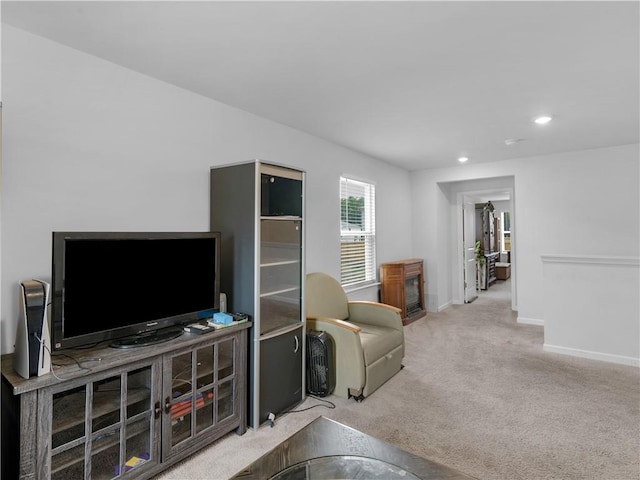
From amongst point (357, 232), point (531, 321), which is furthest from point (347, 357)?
point (531, 321)

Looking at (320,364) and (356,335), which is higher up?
(356,335)

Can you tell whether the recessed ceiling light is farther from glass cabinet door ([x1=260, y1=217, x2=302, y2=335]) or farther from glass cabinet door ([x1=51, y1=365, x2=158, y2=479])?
glass cabinet door ([x1=51, y1=365, x2=158, y2=479])

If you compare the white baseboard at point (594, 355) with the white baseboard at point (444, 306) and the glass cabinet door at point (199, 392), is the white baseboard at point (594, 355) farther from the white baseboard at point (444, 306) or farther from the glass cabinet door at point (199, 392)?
the glass cabinet door at point (199, 392)

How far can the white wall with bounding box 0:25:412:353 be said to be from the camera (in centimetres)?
185

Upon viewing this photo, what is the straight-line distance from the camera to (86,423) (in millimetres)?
1657

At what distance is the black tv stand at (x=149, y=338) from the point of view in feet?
6.22

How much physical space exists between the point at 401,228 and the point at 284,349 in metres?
3.73

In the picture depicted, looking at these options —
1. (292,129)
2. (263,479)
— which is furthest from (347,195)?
(263,479)

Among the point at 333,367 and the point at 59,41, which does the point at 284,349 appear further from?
the point at 59,41

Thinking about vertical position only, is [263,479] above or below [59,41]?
below

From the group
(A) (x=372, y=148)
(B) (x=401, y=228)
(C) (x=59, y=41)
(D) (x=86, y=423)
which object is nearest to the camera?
(D) (x=86, y=423)

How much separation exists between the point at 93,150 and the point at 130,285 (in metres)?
0.90

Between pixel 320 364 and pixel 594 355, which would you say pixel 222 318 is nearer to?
A: pixel 320 364

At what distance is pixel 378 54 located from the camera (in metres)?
2.15
